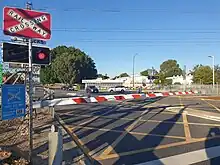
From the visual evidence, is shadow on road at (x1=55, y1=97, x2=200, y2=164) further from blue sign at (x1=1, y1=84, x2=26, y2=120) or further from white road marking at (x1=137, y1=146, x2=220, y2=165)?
blue sign at (x1=1, y1=84, x2=26, y2=120)

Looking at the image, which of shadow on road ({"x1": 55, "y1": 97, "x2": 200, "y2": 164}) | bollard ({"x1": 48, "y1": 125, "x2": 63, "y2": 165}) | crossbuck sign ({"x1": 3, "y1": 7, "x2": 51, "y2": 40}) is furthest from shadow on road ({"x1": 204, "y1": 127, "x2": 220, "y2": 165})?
crossbuck sign ({"x1": 3, "y1": 7, "x2": 51, "y2": 40})

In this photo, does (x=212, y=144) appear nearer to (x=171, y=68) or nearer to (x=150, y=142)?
(x=150, y=142)

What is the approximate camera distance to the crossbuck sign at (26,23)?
5.28 m

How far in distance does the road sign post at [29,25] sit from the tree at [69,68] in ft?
226

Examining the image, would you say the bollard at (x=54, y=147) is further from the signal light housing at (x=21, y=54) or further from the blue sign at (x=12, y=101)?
the signal light housing at (x=21, y=54)

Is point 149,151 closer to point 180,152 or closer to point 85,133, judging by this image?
point 180,152

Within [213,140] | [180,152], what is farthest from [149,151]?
[213,140]

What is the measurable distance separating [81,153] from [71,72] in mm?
71999

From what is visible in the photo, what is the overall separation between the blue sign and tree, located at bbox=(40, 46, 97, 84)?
69179mm

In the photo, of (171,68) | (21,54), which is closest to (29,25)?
(21,54)

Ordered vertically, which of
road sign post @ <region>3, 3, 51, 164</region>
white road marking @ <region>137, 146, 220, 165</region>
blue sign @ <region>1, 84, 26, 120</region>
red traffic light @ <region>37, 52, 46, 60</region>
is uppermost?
road sign post @ <region>3, 3, 51, 164</region>

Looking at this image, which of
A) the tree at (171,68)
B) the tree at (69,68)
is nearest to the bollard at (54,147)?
the tree at (69,68)

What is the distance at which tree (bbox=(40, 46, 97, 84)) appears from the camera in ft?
253

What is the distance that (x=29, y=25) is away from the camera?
5441 millimetres
